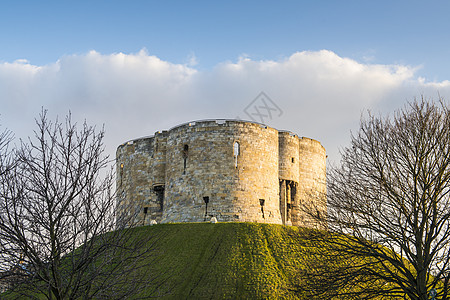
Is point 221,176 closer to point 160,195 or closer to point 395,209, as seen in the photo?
point 160,195

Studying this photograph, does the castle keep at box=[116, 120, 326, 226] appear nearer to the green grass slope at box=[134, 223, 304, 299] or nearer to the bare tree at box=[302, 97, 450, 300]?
the green grass slope at box=[134, 223, 304, 299]

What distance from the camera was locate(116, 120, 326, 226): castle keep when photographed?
121 feet

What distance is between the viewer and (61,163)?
1213 centimetres

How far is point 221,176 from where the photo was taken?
37188mm

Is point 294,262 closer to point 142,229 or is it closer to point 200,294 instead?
point 200,294

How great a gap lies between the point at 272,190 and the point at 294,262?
10.6 metres

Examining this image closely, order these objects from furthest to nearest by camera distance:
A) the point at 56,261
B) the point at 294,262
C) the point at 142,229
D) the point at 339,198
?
the point at 142,229, the point at 294,262, the point at 339,198, the point at 56,261

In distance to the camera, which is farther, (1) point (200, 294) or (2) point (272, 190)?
(2) point (272, 190)

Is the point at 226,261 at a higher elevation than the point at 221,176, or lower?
lower

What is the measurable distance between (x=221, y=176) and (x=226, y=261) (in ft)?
32.6

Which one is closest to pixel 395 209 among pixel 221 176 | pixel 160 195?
pixel 221 176

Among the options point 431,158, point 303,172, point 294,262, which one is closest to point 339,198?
point 431,158


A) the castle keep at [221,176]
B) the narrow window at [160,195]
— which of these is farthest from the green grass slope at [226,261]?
the narrow window at [160,195]

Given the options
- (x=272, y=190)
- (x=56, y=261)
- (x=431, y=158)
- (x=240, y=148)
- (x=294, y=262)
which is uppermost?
(x=240, y=148)
